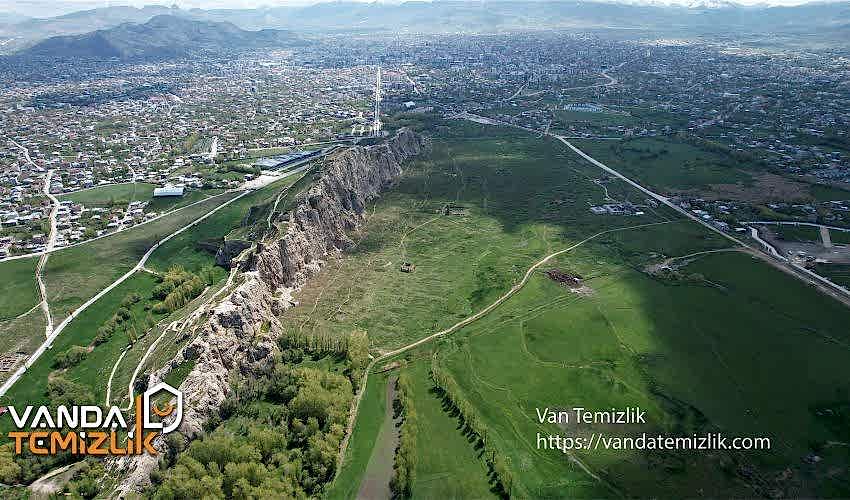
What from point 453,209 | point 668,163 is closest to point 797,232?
point 668,163

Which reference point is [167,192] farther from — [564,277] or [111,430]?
[564,277]

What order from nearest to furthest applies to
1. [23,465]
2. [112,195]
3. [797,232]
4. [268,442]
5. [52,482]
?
[52,482], [23,465], [268,442], [797,232], [112,195]

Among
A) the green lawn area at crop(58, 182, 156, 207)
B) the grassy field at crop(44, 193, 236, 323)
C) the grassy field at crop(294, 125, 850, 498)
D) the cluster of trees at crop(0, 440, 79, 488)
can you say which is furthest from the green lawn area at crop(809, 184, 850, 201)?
the green lawn area at crop(58, 182, 156, 207)

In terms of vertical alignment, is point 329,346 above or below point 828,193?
below

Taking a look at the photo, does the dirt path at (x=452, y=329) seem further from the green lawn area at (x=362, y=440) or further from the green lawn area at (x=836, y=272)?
the green lawn area at (x=836, y=272)

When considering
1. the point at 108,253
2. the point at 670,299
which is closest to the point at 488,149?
the point at 670,299

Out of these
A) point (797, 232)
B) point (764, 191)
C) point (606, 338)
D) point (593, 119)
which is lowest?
point (606, 338)

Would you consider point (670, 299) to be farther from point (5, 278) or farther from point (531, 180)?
point (5, 278)
